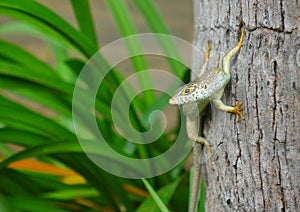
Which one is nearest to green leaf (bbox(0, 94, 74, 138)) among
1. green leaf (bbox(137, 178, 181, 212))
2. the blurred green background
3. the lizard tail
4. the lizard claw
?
the blurred green background

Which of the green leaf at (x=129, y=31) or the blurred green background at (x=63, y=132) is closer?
the blurred green background at (x=63, y=132)

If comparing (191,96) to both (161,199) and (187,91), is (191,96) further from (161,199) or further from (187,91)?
(161,199)

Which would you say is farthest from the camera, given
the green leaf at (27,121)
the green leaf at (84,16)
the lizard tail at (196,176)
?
the green leaf at (84,16)

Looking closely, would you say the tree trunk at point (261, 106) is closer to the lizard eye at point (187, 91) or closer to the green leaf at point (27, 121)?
the lizard eye at point (187, 91)

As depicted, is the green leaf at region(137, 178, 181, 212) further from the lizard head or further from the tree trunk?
the lizard head

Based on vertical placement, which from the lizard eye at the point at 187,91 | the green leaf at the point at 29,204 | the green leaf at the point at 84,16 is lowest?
the green leaf at the point at 29,204

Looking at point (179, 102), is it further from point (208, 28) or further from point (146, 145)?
point (146, 145)

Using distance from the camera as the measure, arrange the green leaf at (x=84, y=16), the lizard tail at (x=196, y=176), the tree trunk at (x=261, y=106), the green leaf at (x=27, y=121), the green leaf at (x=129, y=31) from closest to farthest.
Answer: the tree trunk at (x=261, y=106) < the lizard tail at (x=196, y=176) < the green leaf at (x=27, y=121) < the green leaf at (x=84, y=16) < the green leaf at (x=129, y=31)

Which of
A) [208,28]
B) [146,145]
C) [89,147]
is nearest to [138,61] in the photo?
[146,145]

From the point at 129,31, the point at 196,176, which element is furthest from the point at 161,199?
the point at 129,31

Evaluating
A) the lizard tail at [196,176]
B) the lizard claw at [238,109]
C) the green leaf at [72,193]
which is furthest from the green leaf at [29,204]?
the lizard claw at [238,109]
